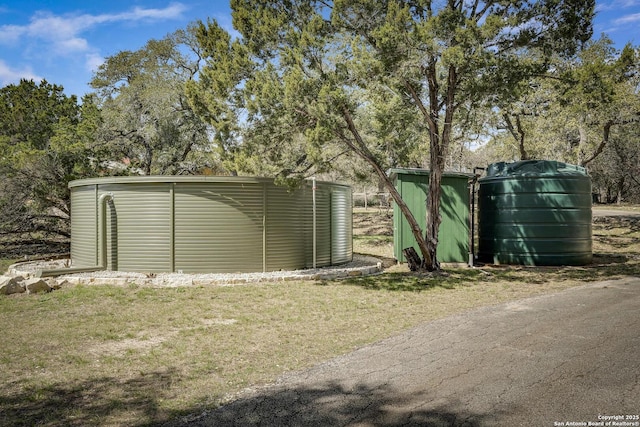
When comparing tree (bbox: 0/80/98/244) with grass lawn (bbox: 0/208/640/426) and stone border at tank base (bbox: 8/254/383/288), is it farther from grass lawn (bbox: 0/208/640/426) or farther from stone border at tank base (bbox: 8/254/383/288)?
grass lawn (bbox: 0/208/640/426)

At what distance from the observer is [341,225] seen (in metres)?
12.9

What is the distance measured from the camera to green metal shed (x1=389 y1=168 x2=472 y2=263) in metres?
12.8

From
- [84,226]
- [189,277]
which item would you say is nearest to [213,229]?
[189,277]

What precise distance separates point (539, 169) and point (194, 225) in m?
9.47

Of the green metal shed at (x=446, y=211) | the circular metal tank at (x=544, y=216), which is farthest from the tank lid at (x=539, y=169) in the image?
the green metal shed at (x=446, y=211)

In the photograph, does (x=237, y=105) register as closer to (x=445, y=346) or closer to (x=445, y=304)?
(x=445, y=304)

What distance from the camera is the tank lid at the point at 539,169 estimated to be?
1241cm

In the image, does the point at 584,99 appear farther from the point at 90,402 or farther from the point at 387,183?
the point at 90,402

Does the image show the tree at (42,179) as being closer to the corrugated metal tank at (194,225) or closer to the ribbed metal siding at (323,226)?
the corrugated metal tank at (194,225)

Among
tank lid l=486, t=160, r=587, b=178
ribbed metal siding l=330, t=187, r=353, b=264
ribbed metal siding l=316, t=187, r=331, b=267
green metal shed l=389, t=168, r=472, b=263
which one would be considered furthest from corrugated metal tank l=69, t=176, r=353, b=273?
tank lid l=486, t=160, r=587, b=178

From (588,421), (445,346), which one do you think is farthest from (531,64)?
(588,421)

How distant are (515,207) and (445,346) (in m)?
8.54

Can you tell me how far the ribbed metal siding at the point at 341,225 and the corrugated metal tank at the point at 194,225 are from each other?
1.36m

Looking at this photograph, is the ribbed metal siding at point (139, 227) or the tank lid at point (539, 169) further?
the tank lid at point (539, 169)
